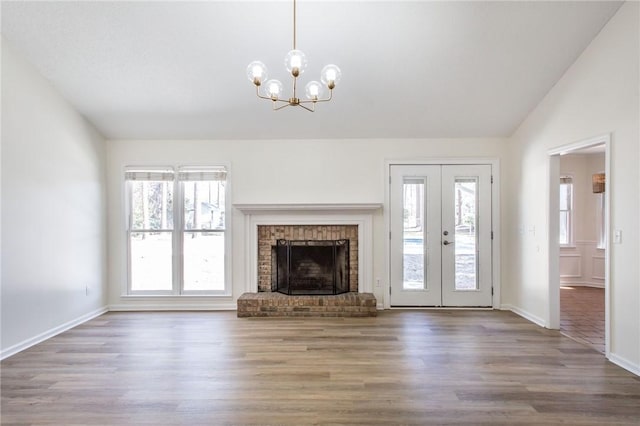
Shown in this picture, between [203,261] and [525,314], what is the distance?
4567 millimetres

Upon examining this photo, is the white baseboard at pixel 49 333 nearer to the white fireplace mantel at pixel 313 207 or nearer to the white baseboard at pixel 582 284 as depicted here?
the white fireplace mantel at pixel 313 207

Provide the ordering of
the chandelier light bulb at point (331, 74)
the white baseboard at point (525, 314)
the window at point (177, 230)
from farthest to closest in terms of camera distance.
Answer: the window at point (177, 230), the white baseboard at point (525, 314), the chandelier light bulb at point (331, 74)

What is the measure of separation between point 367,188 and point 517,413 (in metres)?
3.33

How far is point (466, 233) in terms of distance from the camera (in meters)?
5.12

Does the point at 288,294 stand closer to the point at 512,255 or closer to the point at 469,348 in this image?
the point at 469,348

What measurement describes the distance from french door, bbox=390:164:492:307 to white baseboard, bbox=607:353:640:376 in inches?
75.2

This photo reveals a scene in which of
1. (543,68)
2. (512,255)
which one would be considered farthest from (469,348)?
(543,68)

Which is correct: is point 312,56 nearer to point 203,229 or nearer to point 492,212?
point 203,229

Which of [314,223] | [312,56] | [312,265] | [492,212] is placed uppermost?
[312,56]

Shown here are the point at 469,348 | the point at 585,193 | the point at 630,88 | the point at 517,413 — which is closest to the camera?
the point at 517,413

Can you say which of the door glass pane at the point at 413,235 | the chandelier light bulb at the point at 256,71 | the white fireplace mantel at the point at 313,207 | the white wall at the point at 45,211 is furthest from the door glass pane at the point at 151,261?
the door glass pane at the point at 413,235

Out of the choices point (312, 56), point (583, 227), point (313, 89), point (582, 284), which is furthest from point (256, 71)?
point (582, 284)

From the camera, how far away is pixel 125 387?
276 centimetres

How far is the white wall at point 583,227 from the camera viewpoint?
684 centimetres
